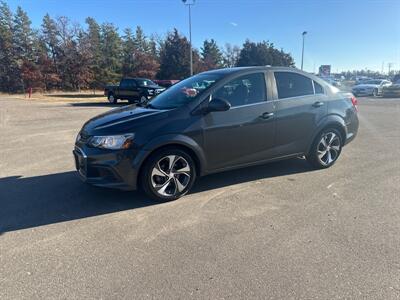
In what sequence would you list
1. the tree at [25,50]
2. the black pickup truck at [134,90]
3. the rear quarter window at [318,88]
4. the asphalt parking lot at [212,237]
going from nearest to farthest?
the asphalt parking lot at [212,237] → the rear quarter window at [318,88] → the black pickup truck at [134,90] → the tree at [25,50]

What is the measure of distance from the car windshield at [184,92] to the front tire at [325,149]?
213cm

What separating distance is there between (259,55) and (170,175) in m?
A: 61.2

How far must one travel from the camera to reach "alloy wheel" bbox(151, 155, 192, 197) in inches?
173

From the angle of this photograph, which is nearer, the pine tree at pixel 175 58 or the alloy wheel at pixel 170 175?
the alloy wheel at pixel 170 175

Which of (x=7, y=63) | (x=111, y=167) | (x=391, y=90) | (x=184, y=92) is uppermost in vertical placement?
(x=7, y=63)

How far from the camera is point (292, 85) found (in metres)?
5.42

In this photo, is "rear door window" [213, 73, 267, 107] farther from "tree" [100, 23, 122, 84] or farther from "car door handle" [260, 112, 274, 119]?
"tree" [100, 23, 122, 84]

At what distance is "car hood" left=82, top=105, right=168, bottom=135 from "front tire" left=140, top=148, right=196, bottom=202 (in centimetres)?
47

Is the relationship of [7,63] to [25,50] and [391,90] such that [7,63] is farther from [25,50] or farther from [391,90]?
[391,90]

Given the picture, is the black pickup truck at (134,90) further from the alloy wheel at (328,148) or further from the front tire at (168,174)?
the front tire at (168,174)

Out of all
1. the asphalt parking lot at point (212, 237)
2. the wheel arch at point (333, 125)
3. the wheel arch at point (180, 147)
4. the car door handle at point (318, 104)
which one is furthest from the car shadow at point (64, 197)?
the car door handle at point (318, 104)

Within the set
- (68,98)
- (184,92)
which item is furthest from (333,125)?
(68,98)

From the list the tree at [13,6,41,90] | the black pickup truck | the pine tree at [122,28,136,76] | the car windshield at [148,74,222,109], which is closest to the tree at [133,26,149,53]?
the pine tree at [122,28,136,76]

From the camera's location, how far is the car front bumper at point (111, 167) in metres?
4.14
